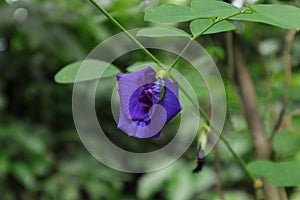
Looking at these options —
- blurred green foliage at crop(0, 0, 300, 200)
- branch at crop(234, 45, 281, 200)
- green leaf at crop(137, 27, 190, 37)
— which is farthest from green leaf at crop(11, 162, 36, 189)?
green leaf at crop(137, 27, 190, 37)

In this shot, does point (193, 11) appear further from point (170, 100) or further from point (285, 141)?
point (285, 141)

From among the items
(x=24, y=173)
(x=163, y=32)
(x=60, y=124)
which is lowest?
(x=60, y=124)

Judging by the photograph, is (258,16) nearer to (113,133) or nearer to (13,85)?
(113,133)

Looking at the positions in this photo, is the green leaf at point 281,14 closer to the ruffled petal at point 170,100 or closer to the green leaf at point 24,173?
the ruffled petal at point 170,100

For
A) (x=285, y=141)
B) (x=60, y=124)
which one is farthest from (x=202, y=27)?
(x=60, y=124)

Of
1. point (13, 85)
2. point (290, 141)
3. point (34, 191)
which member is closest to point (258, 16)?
point (290, 141)

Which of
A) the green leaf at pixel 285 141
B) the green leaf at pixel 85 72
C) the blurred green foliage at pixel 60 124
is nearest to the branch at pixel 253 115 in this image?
the green leaf at pixel 285 141
